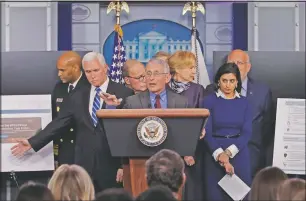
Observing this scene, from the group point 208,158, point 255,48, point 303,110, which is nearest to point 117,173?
point 208,158

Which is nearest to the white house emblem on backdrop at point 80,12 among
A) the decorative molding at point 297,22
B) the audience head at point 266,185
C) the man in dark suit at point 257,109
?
the decorative molding at point 297,22

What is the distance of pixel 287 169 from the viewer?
5.96m

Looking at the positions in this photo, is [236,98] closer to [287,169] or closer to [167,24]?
[287,169]

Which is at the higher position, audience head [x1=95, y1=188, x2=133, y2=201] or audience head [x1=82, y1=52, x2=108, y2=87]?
audience head [x1=82, y1=52, x2=108, y2=87]

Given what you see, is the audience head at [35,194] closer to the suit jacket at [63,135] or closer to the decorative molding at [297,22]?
the suit jacket at [63,135]

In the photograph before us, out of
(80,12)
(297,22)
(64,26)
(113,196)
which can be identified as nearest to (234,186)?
(113,196)

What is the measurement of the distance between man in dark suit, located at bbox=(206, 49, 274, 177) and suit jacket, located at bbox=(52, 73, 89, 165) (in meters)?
1.14

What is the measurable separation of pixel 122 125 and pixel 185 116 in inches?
16.0

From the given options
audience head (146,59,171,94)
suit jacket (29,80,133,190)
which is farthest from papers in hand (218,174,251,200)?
audience head (146,59,171,94)

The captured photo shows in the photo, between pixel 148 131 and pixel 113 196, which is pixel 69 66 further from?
pixel 113 196

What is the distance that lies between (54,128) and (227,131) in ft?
4.39

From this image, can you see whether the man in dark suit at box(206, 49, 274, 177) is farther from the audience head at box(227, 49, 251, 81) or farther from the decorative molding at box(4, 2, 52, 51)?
the decorative molding at box(4, 2, 52, 51)

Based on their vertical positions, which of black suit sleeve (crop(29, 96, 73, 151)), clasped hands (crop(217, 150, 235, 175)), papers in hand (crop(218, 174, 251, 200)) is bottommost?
papers in hand (crop(218, 174, 251, 200))

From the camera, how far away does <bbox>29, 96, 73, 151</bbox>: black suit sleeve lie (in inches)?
226
